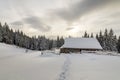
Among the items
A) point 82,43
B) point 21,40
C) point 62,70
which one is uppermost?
point 21,40

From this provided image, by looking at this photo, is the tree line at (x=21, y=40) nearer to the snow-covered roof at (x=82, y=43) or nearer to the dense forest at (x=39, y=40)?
the dense forest at (x=39, y=40)

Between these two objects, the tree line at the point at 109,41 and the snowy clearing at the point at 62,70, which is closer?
the snowy clearing at the point at 62,70

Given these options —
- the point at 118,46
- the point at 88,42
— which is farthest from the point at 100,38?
the point at 88,42

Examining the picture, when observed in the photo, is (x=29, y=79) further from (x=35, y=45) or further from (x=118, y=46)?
(x=35, y=45)

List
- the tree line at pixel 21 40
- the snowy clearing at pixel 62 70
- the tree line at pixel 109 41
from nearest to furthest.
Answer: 1. the snowy clearing at pixel 62 70
2. the tree line at pixel 109 41
3. the tree line at pixel 21 40

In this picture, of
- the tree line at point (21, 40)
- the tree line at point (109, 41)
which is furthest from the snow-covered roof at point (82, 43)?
the tree line at point (21, 40)

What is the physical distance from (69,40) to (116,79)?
38.9 metres

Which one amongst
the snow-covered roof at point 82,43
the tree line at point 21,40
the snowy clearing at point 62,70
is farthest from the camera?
the tree line at point 21,40

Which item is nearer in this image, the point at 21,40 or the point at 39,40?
the point at 21,40

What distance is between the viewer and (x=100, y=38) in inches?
2594

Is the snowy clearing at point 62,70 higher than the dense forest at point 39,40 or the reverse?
the reverse

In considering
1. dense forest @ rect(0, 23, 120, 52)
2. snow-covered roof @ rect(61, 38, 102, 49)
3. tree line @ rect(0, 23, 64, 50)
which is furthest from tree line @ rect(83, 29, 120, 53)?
tree line @ rect(0, 23, 64, 50)

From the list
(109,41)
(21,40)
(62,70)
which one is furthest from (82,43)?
(21,40)

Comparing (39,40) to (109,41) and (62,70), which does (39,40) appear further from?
(62,70)
